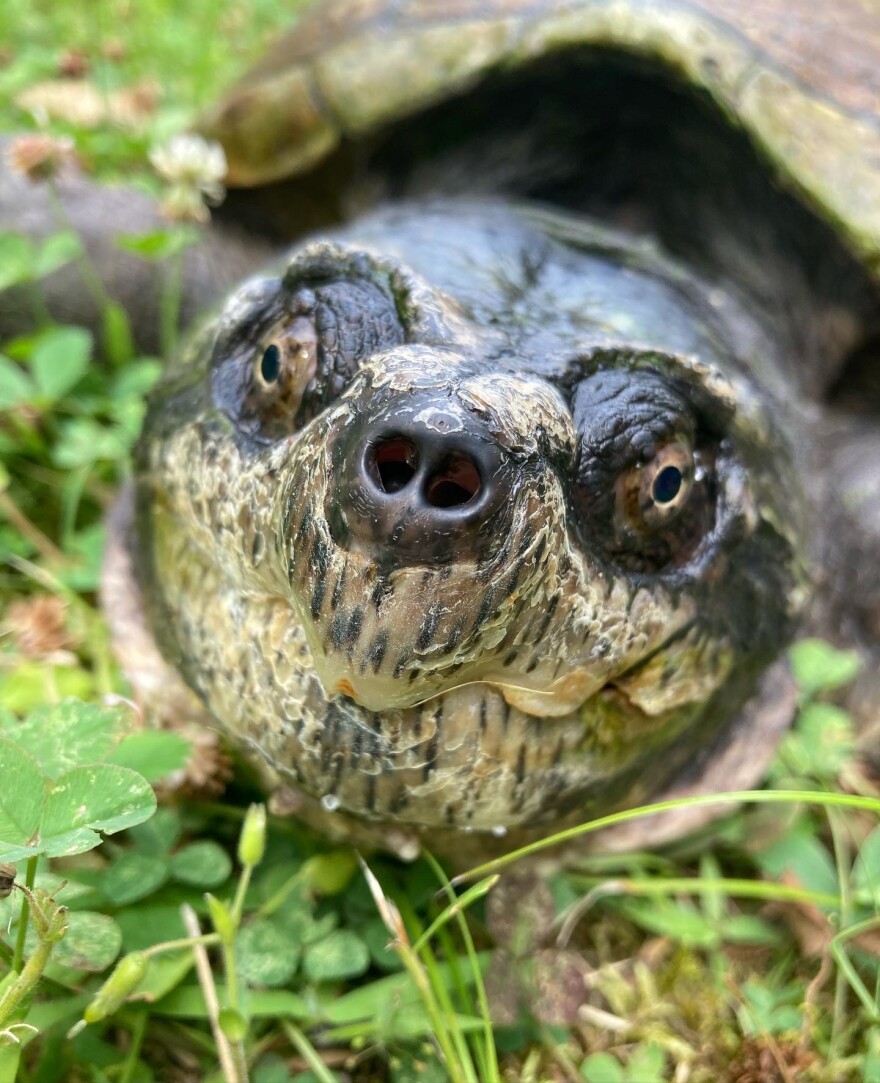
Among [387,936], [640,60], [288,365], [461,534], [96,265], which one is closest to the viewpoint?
[461,534]

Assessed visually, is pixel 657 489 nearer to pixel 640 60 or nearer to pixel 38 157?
pixel 640 60

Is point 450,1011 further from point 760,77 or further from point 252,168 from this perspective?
point 252,168

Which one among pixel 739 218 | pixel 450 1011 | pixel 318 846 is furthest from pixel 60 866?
pixel 739 218

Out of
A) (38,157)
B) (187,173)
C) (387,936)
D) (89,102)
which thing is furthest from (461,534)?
(89,102)

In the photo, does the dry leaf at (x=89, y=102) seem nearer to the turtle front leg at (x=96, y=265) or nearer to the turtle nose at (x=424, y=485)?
the turtle front leg at (x=96, y=265)

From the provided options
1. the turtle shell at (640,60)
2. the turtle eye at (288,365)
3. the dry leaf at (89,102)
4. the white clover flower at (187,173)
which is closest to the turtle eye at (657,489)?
the turtle eye at (288,365)

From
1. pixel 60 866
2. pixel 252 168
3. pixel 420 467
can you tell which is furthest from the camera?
pixel 252 168
